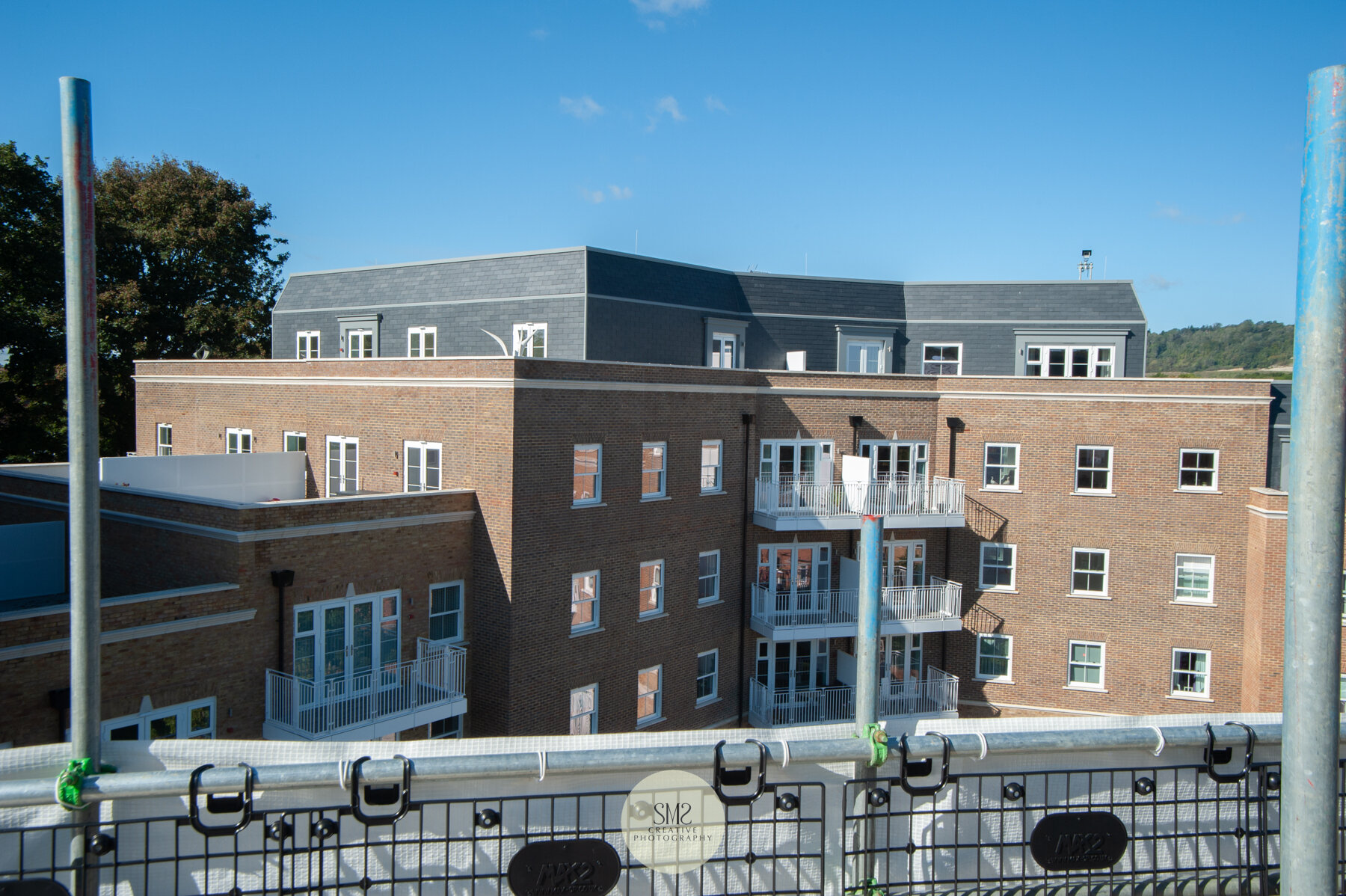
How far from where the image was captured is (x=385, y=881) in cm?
328

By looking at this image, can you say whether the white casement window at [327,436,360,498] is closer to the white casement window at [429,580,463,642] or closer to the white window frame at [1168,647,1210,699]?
the white casement window at [429,580,463,642]

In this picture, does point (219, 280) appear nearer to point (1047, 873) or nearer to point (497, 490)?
point (497, 490)

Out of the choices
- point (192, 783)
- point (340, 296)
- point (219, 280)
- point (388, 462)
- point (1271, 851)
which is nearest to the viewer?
point (192, 783)

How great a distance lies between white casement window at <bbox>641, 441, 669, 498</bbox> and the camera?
21656 millimetres

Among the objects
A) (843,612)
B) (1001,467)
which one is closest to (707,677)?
(843,612)

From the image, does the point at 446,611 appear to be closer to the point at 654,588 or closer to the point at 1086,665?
the point at 654,588

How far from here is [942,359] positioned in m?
30.4

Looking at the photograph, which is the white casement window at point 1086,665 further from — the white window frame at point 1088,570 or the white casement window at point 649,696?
the white casement window at point 649,696

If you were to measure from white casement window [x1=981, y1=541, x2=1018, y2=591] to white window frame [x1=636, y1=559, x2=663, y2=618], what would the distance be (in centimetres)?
1041

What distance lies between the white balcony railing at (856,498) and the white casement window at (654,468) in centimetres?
345

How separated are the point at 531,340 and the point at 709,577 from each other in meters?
8.59

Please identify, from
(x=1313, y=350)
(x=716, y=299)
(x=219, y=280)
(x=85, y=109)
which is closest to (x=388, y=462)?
(x=716, y=299)

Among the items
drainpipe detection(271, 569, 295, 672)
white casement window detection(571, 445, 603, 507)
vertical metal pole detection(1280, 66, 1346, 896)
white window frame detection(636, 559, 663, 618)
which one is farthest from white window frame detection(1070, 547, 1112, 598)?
vertical metal pole detection(1280, 66, 1346, 896)

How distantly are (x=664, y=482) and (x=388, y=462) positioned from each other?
6.62 metres
